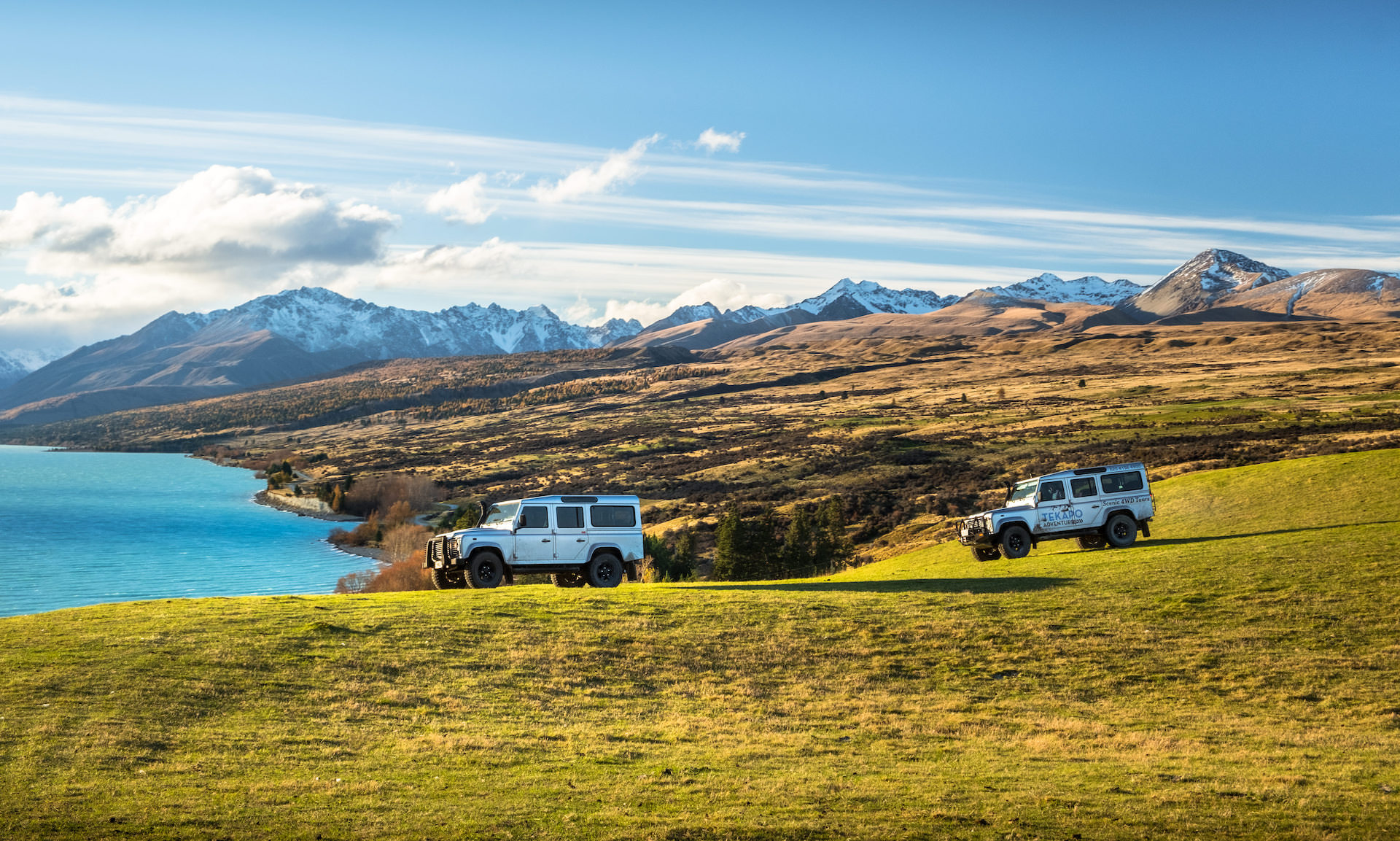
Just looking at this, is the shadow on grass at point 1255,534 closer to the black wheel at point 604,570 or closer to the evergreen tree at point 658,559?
the black wheel at point 604,570

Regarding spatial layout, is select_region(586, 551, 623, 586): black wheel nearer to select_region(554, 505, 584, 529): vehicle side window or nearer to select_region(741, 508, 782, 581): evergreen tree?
select_region(554, 505, 584, 529): vehicle side window

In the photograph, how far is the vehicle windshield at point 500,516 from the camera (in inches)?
1001

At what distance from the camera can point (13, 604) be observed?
88.5 metres

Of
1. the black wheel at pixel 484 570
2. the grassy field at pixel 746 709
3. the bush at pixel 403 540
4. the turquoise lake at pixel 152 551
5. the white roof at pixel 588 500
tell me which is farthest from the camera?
the bush at pixel 403 540

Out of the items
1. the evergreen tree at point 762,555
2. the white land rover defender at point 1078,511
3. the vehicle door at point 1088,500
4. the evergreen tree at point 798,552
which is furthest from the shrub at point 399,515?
the vehicle door at point 1088,500

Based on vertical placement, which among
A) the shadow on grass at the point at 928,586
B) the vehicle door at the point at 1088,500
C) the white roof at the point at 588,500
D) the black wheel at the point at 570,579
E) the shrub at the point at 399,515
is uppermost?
the white roof at the point at 588,500

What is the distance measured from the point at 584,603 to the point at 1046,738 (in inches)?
453

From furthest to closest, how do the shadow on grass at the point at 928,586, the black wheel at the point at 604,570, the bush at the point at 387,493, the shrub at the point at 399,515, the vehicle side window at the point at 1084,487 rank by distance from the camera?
the bush at the point at 387,493
the shrub at the point at 399,515
the vehicle side window at the point at 1084,487
the black wheel at the point at 604,570
the shadow on grass at the point at 928,586

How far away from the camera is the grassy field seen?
35.7 feet

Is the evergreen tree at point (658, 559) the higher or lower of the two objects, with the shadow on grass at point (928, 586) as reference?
lower

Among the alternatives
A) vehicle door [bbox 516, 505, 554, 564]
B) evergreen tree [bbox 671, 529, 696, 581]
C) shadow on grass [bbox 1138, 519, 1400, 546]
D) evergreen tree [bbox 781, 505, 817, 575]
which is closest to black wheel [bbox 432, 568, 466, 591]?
vehicle door [bbox 516, 505, 554, 564]

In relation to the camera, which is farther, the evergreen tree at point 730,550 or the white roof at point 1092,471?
the evergreen tree at point 730,550

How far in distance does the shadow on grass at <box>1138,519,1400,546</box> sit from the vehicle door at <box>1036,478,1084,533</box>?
9.35ft

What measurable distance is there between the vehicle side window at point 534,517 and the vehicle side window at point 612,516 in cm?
123
